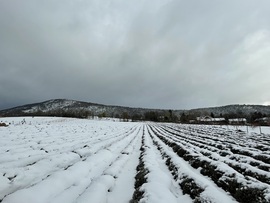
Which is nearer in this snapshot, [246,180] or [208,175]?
[246,180]

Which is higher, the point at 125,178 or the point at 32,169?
the point at 32,169

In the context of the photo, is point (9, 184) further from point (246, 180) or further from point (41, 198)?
point (246, 180)

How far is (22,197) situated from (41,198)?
317mm

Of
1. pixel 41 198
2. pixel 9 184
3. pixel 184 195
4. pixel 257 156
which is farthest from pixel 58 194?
pixel 257 156

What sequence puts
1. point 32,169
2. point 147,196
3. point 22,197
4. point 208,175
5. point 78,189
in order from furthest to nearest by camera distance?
1. point 208,175
2. point 32,169
3. point 78,189
4. point 147,196
5. point 22,197

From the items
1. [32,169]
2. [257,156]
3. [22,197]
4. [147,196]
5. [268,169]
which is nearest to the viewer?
[22,197]

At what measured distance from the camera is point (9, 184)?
4.28m

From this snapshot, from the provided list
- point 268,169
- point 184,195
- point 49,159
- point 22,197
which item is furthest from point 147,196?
point 268,169

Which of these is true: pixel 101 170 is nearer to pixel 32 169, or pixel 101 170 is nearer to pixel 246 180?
pixel 32 169

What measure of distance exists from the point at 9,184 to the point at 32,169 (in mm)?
1162

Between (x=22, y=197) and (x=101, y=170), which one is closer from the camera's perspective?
(x=22, y=197)

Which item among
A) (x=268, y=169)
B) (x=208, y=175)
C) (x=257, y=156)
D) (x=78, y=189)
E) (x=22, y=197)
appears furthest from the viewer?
(x=257, y=156)

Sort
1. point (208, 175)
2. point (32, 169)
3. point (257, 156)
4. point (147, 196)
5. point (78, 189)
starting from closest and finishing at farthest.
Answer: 1. point (147, 196)
2. point (78, 189)
3. point (32, 169)
4. point (208, 175)
5. point (257, 156)

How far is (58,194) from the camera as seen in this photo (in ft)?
13.7
